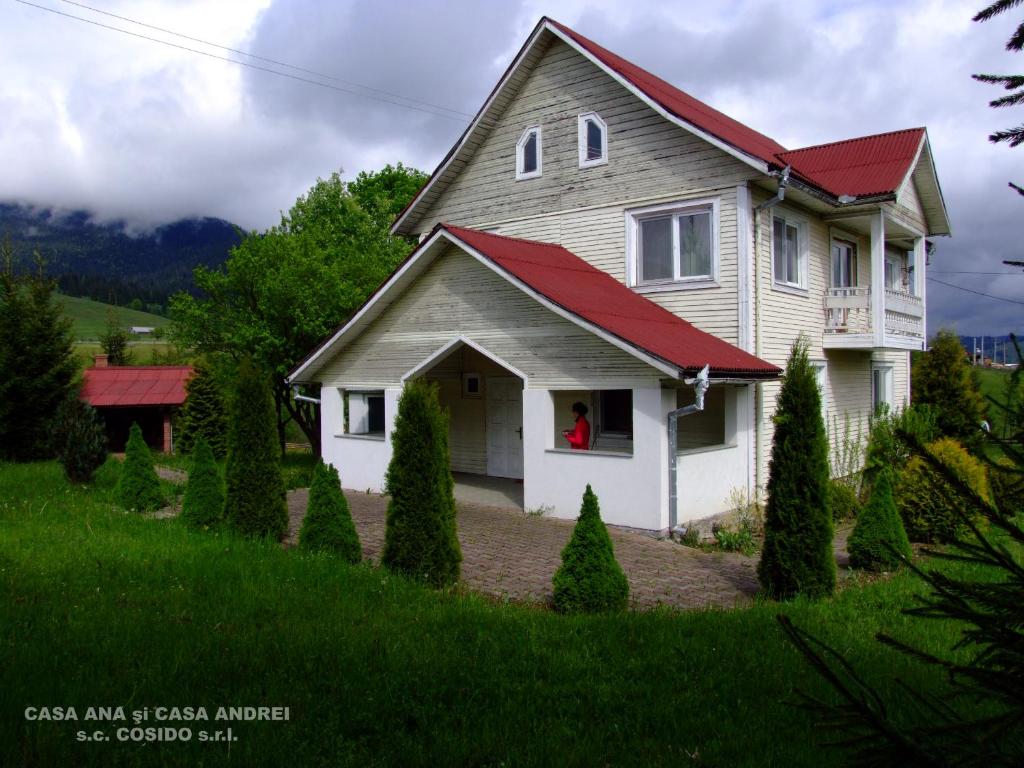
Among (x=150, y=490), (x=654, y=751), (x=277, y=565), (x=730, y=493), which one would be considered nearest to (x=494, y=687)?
(x=654, y=751)

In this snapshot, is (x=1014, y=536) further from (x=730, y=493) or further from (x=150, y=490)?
(x=150, y=490)

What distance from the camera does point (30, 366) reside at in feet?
76.4

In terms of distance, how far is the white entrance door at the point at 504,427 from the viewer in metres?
18.2

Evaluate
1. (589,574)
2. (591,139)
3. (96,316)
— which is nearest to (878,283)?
(591,139)

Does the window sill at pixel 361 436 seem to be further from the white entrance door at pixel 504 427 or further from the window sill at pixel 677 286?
the window sill at pixel 677 286

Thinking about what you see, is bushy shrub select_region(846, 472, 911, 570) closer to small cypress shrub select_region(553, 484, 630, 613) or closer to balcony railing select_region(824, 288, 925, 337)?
small cypress shrub select_region(553, 484, 630, 613)

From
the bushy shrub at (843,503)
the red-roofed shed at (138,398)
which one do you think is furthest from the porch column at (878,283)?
the red-roofed shed at (138,398)

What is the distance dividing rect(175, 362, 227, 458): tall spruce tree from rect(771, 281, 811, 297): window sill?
17345 millimetres

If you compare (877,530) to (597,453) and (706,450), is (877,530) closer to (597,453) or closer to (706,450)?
(706,450)

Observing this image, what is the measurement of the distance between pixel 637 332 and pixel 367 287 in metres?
12.9

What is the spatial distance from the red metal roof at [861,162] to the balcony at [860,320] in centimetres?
224

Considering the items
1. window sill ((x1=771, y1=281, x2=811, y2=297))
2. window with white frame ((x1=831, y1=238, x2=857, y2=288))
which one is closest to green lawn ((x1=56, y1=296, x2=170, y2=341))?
window with white frame ((x1=831, y1=238, x2=857, y2=288))

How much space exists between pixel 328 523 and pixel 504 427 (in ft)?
28.4

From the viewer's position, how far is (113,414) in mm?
27156
